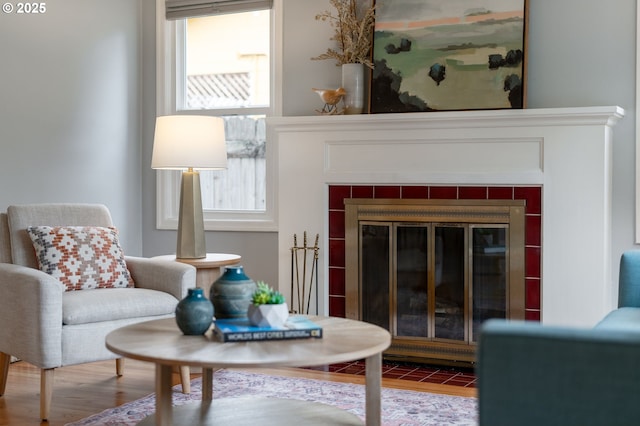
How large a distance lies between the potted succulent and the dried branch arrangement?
216 centimetres

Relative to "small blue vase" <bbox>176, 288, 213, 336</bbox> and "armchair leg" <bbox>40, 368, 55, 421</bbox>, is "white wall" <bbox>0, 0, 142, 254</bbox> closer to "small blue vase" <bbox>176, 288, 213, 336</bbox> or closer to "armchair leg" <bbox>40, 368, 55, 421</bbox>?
"armchair leg" <bbox>40, 368, 55, 421</bbox>

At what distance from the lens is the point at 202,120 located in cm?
412

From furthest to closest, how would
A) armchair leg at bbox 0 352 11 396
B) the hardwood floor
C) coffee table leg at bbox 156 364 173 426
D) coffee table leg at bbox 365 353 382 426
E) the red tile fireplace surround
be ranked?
the red tile fireplace surround, armchair leg at bbox 0 352 11 396, the hardwood floor, coffee table leg at bbox 365 353 382 426, coffee table leg at bbox 156 364 173 426

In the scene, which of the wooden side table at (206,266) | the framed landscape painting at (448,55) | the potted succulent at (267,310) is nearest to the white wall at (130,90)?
the framed landscape painting at (448,55)

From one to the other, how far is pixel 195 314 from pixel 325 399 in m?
1.12

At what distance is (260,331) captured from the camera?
2.43 metres

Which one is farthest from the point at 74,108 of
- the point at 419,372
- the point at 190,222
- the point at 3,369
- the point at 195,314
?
the point at 195,314

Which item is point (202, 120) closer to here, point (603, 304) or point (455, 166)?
point (455, 166)

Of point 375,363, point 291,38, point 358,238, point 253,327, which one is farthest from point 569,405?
point 291,38

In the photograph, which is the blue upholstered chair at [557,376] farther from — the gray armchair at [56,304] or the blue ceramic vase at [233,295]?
the gray armchair at [56,304]

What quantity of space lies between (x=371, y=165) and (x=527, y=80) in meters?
0.92

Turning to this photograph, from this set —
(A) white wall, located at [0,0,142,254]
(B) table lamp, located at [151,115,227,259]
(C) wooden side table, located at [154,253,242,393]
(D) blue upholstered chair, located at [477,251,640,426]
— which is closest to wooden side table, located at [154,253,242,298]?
(C) wooden side table, located at [154,253,242,393]

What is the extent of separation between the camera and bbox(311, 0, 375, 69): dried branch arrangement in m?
4.42

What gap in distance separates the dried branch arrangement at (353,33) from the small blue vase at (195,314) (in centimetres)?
223
